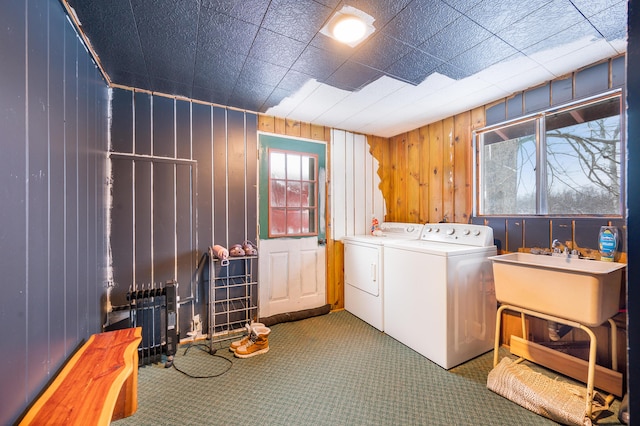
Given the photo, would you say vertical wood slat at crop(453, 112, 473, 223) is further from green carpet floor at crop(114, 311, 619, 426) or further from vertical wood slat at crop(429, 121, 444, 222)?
green carpet floor at crop(114, 311, 619, 426)

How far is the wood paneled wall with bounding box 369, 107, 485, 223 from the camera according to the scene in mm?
2627

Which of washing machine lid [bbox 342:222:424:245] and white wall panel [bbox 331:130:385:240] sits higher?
white wall panel [bbox 331:130:385:240]

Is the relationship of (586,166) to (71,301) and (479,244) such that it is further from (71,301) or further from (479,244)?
(71,301)

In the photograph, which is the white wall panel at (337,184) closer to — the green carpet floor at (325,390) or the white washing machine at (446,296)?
the white washing machine at (446,296)

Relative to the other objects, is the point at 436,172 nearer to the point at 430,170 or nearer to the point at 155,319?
the point at 430,170

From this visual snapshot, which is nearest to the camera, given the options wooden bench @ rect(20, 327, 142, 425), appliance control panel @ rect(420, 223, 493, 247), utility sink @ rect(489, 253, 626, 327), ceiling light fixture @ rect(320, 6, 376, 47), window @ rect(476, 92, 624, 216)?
wooden bench @ rect(20, 327, 142, 425)

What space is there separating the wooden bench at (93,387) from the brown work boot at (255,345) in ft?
2.57

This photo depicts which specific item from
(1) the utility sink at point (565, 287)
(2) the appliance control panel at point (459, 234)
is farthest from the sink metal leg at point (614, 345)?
(2) the appliance control panel at point (459, 234)

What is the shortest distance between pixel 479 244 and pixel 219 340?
8.35 feet

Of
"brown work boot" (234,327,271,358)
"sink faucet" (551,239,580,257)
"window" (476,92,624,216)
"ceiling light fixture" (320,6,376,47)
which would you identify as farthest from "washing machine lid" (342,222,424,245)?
"ceiling light fixture" (320,6,376,47)

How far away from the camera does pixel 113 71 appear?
192 cm

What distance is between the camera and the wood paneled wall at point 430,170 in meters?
2.63

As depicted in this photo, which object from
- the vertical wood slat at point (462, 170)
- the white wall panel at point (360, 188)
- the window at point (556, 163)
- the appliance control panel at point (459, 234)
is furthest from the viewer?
the white wall panel at point (360, 188)

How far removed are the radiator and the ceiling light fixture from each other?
84.4 inches
